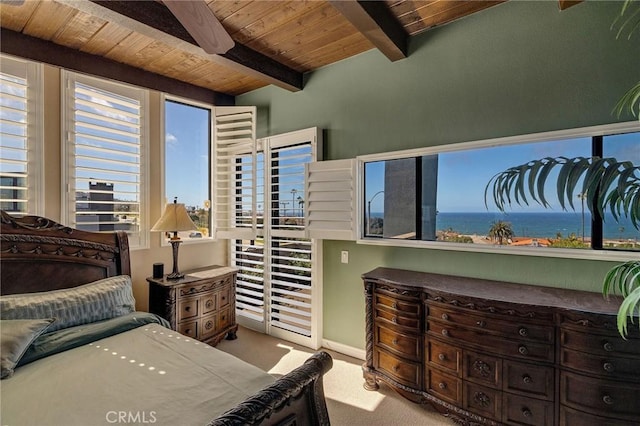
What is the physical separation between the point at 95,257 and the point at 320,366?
228 centimetres

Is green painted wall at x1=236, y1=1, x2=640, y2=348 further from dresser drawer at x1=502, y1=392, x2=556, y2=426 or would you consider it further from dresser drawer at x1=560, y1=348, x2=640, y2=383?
dresser drawer at x1=502, y1=392, x2=556, y2=426

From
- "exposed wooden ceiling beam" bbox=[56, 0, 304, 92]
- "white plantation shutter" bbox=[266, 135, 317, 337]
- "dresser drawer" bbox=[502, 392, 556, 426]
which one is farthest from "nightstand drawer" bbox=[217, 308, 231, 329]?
"dresser drawer" bbox=[502, 392, 556, 426]

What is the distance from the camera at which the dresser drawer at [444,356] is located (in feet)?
6.74

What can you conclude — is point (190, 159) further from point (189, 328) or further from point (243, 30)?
point (189, 328)

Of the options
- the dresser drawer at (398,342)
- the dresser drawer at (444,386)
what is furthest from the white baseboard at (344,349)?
the dresser drawer at (444,386)

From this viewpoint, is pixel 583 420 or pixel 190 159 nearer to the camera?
pixel 583 420

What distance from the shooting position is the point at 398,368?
2.35 meters

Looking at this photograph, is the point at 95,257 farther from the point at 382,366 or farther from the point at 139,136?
the point at 382,366

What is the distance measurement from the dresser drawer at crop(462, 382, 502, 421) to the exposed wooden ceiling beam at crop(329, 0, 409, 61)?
262 centimetres

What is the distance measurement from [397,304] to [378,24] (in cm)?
214

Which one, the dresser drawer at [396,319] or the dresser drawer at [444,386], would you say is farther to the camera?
the dresser drawer at [396,319]

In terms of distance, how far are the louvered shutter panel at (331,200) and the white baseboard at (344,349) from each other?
1.13m

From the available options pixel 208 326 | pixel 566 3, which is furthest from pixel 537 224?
pixel 208 326

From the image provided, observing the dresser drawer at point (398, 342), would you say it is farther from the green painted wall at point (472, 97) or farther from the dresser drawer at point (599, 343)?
the dresser drawer at point (599, 343)
